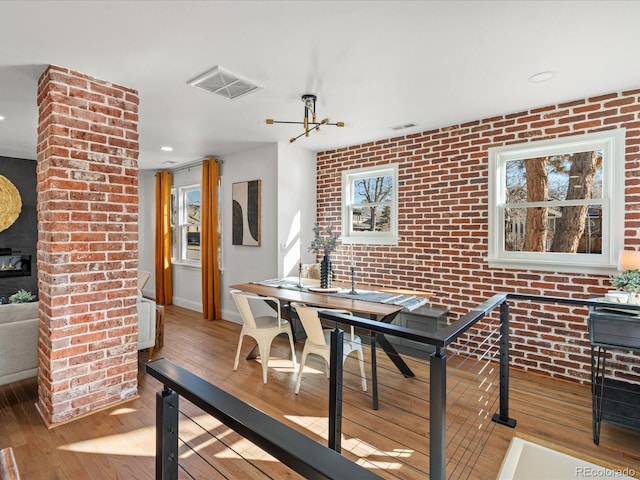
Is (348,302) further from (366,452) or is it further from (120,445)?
(120,445)

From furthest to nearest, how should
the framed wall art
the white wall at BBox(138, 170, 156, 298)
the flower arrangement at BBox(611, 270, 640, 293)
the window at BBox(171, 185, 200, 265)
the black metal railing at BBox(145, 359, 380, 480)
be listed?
the white wall at BBox(138, 170, 156, 298), the window at BBox(171, 185, 200, 265), the framed wall art, the flower arrangement at BBox(611, 270, 640, 293), the black metal railing at BBox(145, 359, 380, 480)

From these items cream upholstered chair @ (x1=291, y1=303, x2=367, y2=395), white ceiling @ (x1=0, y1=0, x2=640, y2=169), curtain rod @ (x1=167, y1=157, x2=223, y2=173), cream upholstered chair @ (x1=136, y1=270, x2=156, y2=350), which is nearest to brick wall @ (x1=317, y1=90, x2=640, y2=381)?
white ceiling @ (x1=0, y1=0, x2=640, y2=169)

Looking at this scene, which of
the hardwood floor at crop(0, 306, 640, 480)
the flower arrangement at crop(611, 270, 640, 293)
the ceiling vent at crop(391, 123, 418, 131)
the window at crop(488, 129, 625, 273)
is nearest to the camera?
the hardwood floor at crop(0, 306, 640, 480)

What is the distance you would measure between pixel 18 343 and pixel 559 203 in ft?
15.4

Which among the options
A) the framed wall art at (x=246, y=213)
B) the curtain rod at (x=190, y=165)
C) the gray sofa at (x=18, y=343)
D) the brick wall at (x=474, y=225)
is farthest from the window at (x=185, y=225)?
the gray sofa at (x=18, y=343)

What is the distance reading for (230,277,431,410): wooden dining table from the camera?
2.70 metres

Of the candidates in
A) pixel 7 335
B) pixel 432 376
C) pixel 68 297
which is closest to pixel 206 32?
→ pixel 68 297

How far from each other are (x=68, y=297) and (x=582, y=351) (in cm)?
405

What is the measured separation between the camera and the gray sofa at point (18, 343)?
2.72m

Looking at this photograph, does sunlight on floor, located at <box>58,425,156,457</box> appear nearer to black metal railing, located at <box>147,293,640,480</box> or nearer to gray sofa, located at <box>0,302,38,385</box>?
gray sofa, located at <box>0,302,38,385</box>

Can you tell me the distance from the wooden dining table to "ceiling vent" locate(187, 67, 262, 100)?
1759 mm

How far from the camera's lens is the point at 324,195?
496 centimetres

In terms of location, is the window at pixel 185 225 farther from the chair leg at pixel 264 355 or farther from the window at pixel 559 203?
the window at pixel 559 203

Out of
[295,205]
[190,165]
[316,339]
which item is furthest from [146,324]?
[190,165]
